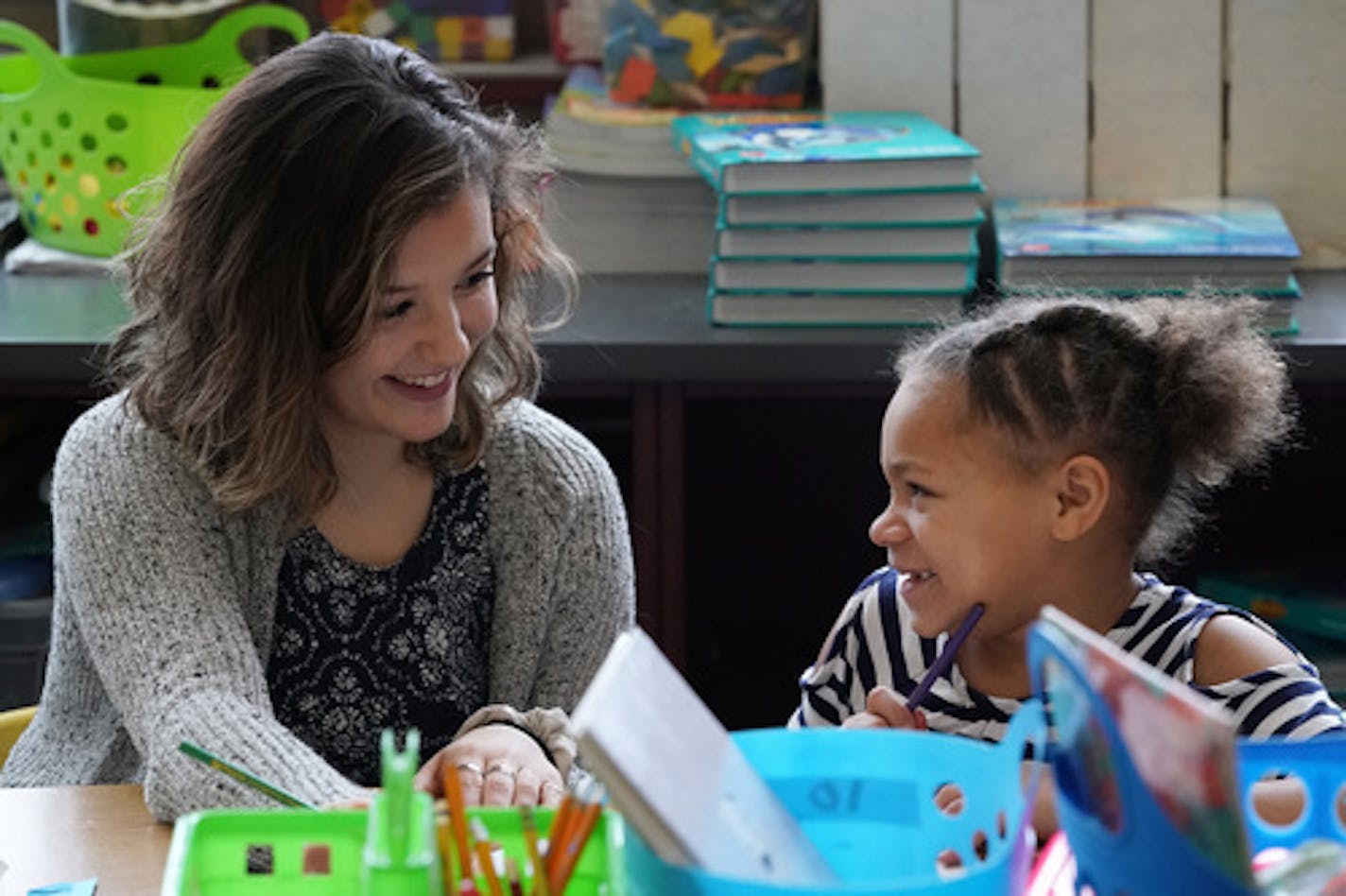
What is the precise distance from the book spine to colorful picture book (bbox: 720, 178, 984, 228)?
0.34 metres

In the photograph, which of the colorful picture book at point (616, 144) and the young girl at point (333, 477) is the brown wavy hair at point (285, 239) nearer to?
the young girl at point (333, 477)

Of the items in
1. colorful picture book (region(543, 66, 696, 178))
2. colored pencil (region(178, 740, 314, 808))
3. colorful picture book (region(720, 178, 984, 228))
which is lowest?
colored pencil (region(178, 740, 314, 808))

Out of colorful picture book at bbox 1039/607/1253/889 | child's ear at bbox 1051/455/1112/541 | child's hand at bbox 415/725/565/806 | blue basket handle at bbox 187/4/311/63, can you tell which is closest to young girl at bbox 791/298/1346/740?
child's ear at bbox 1051/455/1112/541

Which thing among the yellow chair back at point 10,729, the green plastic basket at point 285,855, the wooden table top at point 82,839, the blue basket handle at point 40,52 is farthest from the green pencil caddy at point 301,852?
the blue basket handle at point 40,52

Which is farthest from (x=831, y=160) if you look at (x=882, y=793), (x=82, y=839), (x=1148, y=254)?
(x=882, y=793)

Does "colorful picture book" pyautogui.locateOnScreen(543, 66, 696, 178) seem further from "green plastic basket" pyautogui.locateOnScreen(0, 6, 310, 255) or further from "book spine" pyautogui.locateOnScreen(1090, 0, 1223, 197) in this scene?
"book spine" pyautogui.locateOnScreen(1090, 0, 1223, 197)

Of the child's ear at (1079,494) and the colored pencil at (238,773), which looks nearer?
the colored pencil at (238,773)

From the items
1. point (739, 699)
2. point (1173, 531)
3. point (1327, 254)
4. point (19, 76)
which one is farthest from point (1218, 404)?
point (19, 76)

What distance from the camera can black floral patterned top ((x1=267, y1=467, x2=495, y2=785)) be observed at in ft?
5.13

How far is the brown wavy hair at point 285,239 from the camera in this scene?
1.46 m

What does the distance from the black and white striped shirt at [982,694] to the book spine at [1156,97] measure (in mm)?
1031

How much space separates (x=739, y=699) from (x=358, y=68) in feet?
4.22

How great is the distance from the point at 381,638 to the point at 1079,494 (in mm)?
535

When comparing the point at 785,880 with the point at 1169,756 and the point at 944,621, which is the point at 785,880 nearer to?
the point at 1169,756
